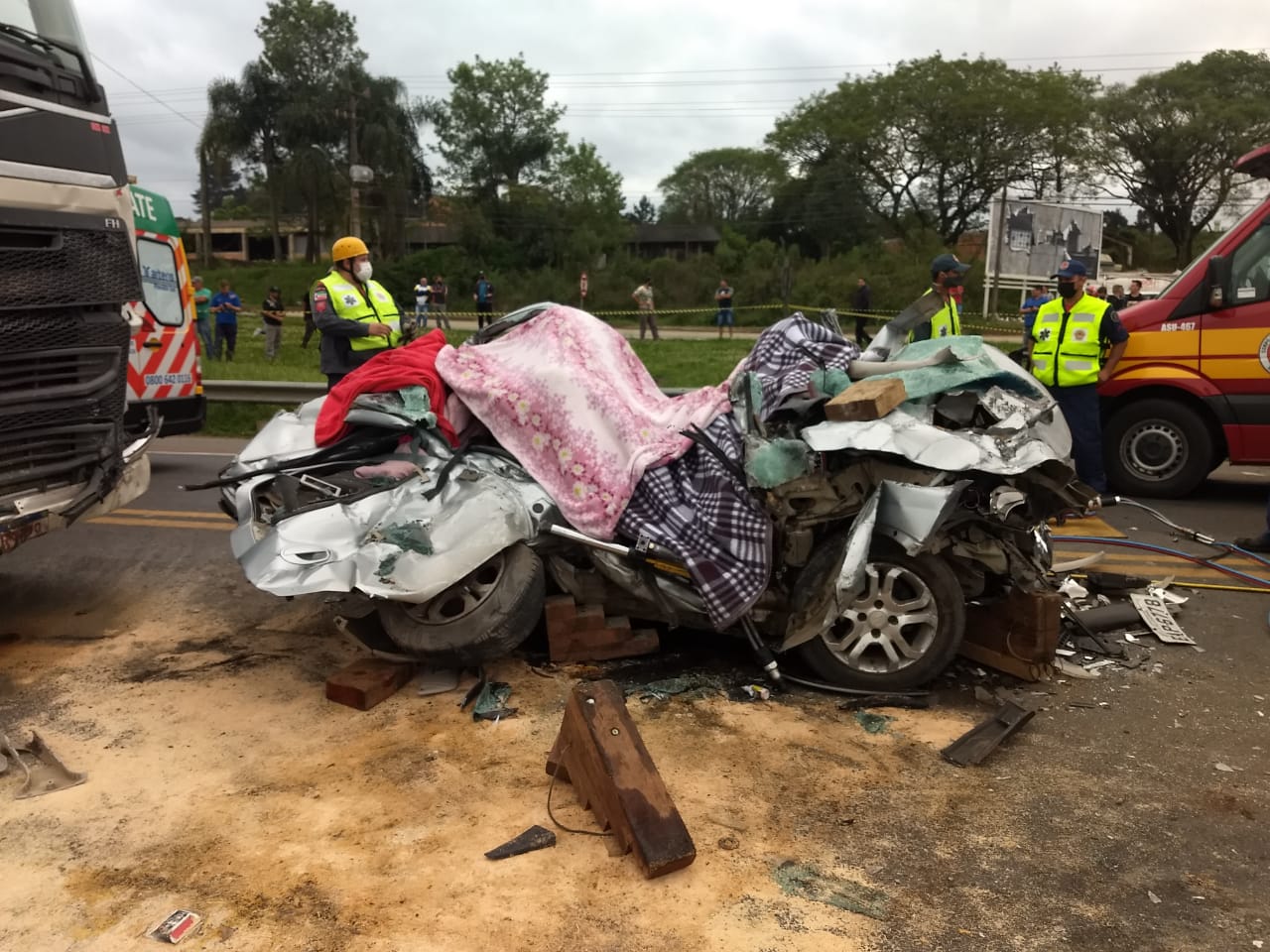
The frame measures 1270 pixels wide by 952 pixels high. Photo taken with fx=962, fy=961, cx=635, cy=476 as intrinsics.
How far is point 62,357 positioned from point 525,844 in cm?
288

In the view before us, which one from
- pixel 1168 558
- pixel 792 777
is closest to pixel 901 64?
pixel 1168 558

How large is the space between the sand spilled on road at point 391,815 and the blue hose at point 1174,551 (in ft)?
9.15

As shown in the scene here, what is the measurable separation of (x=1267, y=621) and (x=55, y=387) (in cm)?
571

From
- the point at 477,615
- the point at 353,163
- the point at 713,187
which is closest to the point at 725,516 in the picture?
the point at 477,615

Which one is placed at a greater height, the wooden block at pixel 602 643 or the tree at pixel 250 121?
the tree at pixel 250 121

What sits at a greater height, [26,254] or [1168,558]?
[26,254]

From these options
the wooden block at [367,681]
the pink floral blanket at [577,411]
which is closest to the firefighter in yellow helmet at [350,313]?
the pink floral blanket at [577,411]

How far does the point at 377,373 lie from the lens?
14.9ft

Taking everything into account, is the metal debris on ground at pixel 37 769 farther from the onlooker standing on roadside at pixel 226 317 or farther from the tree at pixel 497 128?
the tree at pixel 497 128

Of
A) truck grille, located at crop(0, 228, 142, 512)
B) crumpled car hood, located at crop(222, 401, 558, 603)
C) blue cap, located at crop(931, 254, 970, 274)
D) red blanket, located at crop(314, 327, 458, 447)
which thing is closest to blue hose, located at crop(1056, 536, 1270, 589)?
→ blue cap, located at crop(931, 254, 970, 274)

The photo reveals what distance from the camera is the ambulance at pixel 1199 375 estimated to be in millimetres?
6918

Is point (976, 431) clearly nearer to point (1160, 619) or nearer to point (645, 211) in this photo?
point (1160, 619)

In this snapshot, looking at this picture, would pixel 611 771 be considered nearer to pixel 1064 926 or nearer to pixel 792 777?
pixel 792 777

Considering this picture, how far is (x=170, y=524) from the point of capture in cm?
665
